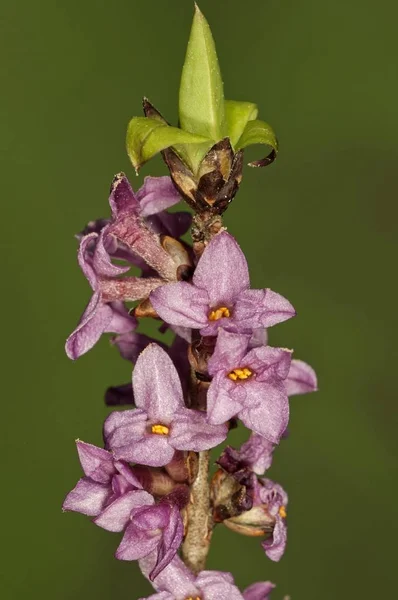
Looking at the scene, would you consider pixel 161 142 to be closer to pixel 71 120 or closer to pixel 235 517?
pixel 235 517

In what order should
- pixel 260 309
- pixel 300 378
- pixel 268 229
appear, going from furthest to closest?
pixel 268 229
pixel 300 378
pixel 260 309

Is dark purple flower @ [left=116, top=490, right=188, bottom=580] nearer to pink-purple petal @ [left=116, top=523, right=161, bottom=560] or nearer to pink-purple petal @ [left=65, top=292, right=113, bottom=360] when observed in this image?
pink-purple petal @ [left=116, top=523, right=161, bottom=560]

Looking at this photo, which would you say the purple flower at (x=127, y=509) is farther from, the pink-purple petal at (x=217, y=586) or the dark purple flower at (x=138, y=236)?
the dark purple flower at (x=138, y=236)

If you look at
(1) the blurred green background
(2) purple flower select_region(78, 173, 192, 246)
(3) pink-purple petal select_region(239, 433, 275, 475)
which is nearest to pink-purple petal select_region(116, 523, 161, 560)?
(3) pink-purple petal select_region(239, 433, 275, 475)

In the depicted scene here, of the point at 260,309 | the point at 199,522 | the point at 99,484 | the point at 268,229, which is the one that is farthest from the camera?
the point at 268,229

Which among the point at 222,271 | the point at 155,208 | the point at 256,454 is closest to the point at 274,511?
the point at 256,454

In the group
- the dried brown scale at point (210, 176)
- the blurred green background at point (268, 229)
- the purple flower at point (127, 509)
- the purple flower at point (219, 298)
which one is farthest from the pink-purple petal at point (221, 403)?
the blurred green background at point (268, 229)

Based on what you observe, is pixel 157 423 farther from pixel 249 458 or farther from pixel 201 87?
pixel 201 87
